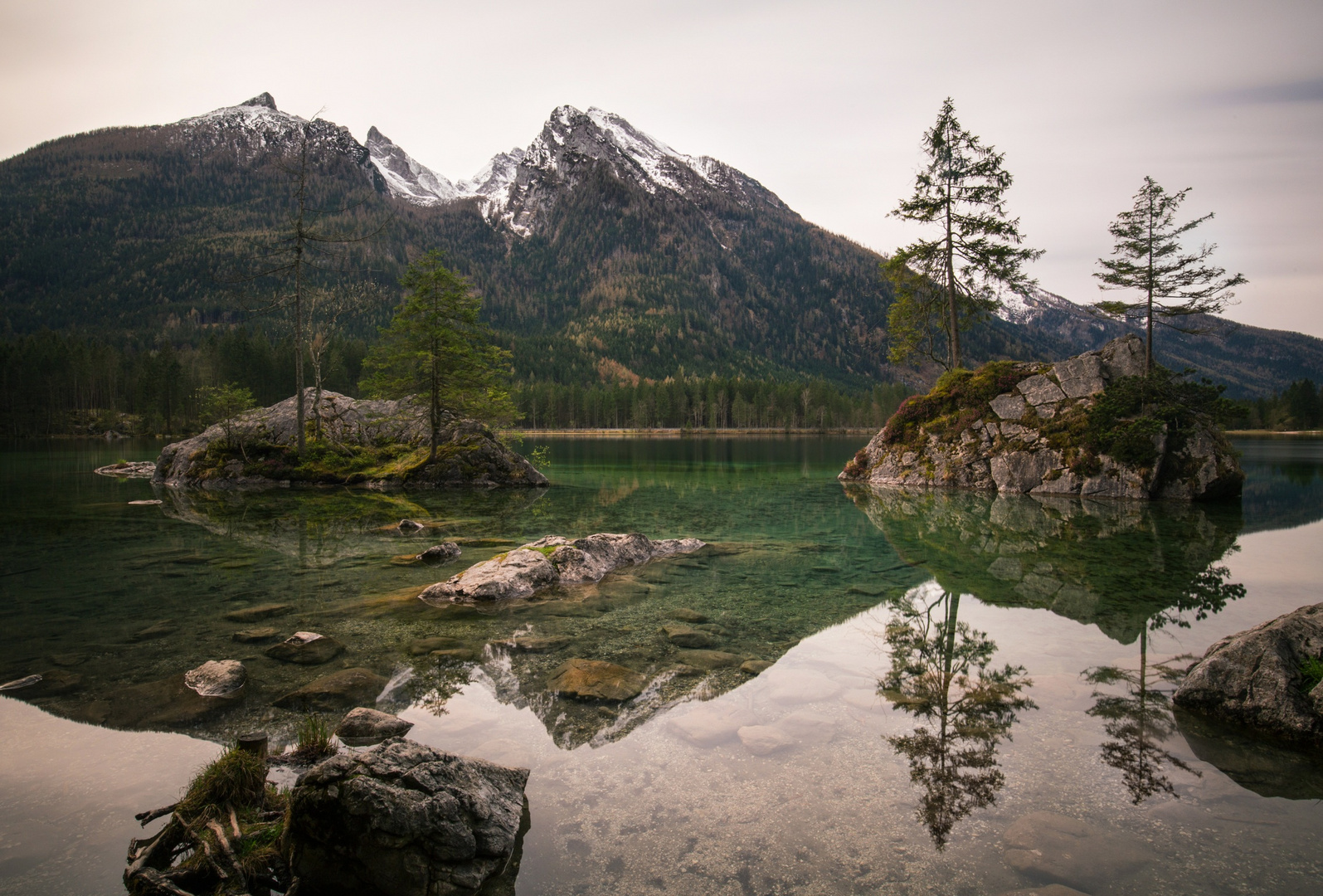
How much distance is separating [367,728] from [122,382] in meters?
124

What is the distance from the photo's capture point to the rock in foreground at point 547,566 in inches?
453

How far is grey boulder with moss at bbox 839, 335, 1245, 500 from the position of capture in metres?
27.5

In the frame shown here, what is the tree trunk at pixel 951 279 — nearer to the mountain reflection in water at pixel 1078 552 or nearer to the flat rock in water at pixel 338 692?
the mountain reflection in water at pixel 1078 552

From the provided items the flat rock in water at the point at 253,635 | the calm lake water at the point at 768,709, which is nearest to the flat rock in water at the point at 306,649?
A: the calm lake water at the point at 768,709

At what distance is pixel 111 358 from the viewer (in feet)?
326

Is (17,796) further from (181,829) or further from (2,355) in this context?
(2,355)

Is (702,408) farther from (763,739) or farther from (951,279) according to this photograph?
(763,739)

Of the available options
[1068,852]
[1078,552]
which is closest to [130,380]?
[1078,552]

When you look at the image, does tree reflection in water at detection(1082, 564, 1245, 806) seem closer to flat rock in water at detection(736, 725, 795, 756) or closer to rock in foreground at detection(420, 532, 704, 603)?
flat rock in water at detection(736, 725, 795, 756)

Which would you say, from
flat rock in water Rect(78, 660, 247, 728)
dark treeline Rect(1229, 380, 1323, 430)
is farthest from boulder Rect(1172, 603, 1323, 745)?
dark treeline Rect(1229, 380, 1323, 430)

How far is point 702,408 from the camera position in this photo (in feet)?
500

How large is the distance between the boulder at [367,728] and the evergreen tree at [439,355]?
90.7 feet

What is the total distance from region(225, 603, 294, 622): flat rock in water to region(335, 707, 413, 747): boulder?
4.93m

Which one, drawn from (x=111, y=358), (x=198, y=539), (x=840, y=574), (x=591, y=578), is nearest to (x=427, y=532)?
(x=198, y=539)
